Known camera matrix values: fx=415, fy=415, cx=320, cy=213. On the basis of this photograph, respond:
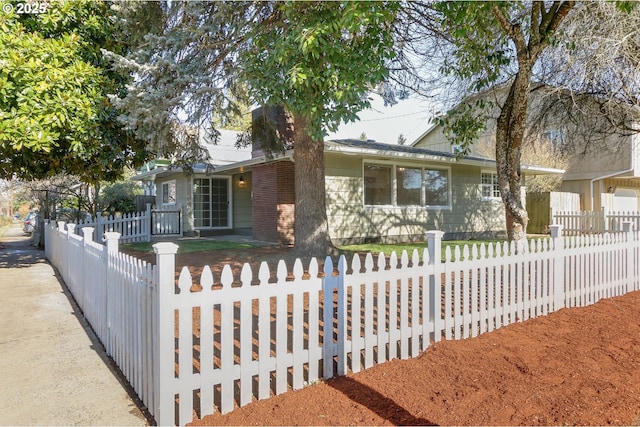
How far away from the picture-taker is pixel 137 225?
14.6m

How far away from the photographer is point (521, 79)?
6543 mm

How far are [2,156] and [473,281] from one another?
10197 mm

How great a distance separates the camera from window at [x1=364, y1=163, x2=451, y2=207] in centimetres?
1365

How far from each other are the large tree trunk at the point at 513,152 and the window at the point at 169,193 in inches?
597

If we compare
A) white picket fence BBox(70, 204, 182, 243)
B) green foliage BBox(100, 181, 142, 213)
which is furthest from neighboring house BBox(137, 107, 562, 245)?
green foliage BBox(100, 181, 142, 213)

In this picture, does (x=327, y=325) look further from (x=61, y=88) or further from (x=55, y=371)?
(x=61, y=88)

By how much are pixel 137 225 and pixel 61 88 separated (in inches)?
318

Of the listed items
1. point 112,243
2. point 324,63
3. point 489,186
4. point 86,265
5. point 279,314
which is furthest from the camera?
point 489,186

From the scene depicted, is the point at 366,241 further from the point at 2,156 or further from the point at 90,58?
the point at 2,156

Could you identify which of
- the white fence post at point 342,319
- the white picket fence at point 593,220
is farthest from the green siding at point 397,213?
the white fence post at point 342,319

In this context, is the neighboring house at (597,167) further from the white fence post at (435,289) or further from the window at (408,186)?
the white fence post at (435,289)

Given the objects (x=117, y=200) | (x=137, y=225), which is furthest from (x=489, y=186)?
(x=117, y=200)

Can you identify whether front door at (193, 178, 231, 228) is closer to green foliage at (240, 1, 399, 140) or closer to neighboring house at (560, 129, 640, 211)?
green foliage at (240, 1, 399, 140)

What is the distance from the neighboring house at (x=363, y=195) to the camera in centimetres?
1289
